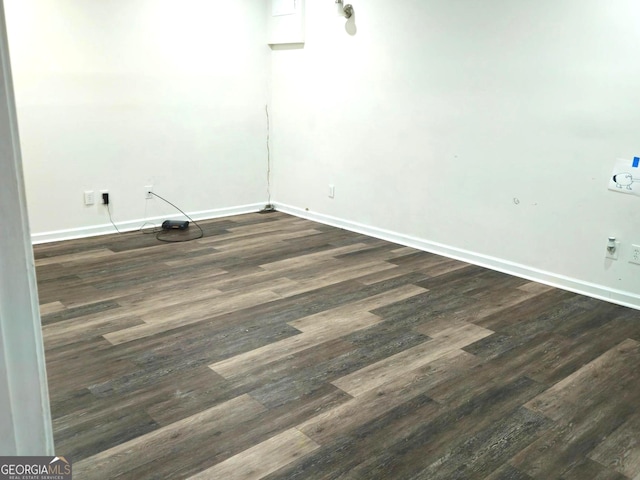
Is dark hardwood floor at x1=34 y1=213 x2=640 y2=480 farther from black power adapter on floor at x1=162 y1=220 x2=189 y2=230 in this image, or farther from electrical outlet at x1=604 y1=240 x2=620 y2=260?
black power adapter on floor at x1=162 y1=220 x2=189 y2=230

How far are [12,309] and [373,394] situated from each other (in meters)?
2.18

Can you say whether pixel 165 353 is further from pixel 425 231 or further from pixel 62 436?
pixel 425 231

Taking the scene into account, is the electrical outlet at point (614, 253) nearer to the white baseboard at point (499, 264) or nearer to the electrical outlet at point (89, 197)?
the white baseboard at point (499, 264)

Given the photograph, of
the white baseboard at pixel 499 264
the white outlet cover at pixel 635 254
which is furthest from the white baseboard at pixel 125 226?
the white outlet cover at pixel 635 254

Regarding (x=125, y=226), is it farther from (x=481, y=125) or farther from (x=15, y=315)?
(x=15, y=315)

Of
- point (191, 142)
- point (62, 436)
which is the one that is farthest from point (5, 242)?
point (191, 142)

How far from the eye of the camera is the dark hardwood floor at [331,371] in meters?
2.09

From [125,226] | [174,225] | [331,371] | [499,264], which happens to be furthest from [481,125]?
[125,226]

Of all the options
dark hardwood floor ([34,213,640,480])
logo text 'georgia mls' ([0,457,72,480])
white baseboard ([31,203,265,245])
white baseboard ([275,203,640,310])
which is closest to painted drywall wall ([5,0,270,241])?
white baseboard ([31,203,265,245])

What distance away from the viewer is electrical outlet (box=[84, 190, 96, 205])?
15.6ft

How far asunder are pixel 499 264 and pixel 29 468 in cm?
397

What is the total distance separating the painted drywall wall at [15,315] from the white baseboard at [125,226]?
4149 mm

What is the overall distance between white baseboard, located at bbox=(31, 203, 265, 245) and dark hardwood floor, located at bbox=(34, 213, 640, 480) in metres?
0.37

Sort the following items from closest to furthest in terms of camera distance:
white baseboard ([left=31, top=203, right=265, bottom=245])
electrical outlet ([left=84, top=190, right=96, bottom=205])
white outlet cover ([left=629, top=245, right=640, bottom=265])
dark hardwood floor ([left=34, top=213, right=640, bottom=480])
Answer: dark hardwood floor ([left=34, top=213, right=640, bottom=480]), white outlet cover ([left=629, top=245, right=640, bottom=265]), white baseboard ([left=31, top=203, right=265, bottom=245]), electrical outlet ([left=84, top=190, right=96, bottom=205])
